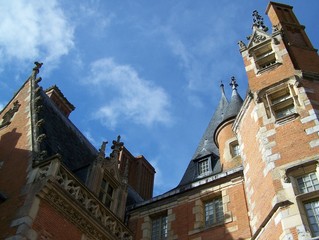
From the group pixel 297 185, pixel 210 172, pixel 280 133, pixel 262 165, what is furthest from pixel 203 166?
pixel 297 185

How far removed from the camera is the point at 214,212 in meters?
13.8

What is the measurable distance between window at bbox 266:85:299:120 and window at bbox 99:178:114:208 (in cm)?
544

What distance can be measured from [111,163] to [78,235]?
354 cm

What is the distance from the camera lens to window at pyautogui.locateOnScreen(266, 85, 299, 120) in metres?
12.9

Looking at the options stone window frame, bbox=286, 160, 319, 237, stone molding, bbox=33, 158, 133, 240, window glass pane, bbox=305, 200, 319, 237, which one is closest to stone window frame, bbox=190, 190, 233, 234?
stone molding, bbox=33, 158, 133, 240

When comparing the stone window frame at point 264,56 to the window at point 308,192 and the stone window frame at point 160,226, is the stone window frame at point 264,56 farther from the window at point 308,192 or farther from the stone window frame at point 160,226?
the stone window frame at point 160,226

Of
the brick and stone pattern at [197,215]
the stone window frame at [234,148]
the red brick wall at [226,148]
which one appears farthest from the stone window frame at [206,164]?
the brick and stone pattern at [197,215]

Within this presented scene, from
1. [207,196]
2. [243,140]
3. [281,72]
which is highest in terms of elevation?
[281,72]

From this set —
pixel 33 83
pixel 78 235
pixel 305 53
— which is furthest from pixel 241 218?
pixel 33 83

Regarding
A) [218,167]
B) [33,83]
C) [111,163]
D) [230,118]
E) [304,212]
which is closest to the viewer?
[304,212]

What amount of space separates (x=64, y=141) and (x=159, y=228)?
4298 millimetres

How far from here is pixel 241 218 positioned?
42.0 ft

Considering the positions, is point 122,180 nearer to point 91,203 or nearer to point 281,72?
point 91,203

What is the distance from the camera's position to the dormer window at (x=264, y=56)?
15.5 metres
